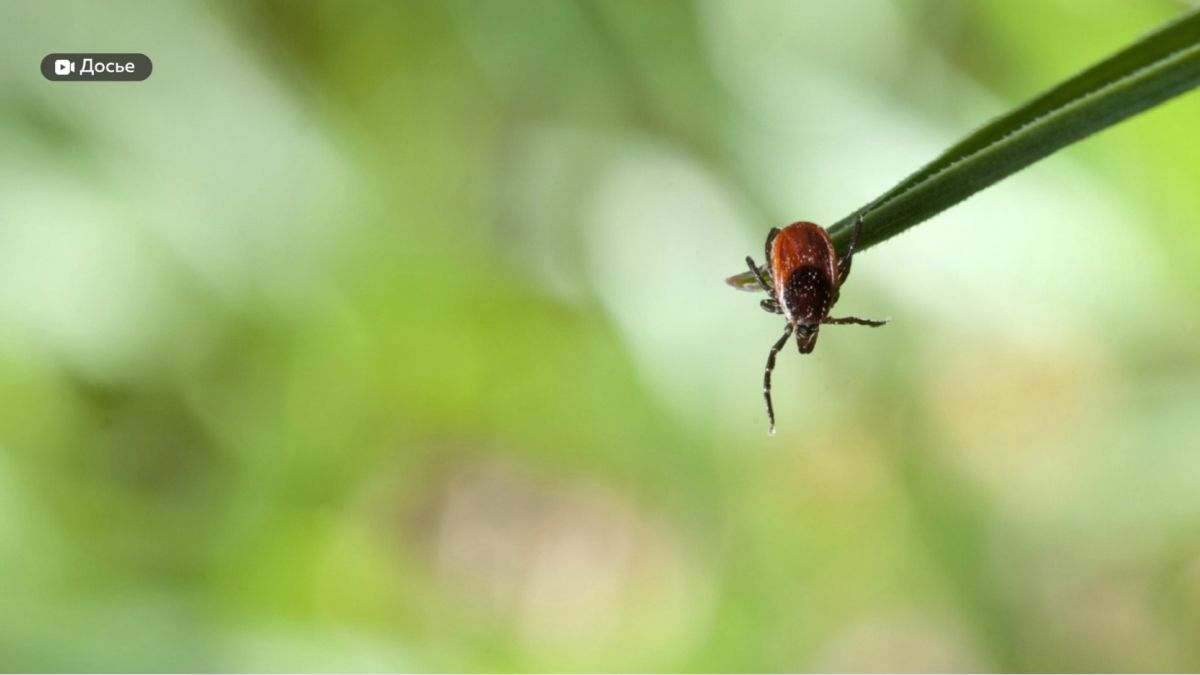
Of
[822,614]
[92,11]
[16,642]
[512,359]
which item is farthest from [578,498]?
[92,11]

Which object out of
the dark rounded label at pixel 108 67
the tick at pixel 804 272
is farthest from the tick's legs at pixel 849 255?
the dark rounded label at pixel 108 67

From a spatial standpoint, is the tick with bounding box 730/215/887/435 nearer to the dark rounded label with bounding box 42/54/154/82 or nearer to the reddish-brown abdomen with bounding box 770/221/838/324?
the reddish-brown abdomen with bounding box 770/221/838/324

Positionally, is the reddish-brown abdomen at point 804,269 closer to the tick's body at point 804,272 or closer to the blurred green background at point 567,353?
the tick's body at point 804,272

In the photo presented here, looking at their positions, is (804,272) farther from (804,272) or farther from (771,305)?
(771,305)

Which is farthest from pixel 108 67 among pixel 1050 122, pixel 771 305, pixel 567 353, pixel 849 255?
pixel 1050 122

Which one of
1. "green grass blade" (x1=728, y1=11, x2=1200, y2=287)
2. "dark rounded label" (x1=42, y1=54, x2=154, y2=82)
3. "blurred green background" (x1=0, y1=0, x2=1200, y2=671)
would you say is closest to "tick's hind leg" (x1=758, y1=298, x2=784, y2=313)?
"blurred green background" (x1=0, y1=0, x2=1200, y2=671)
